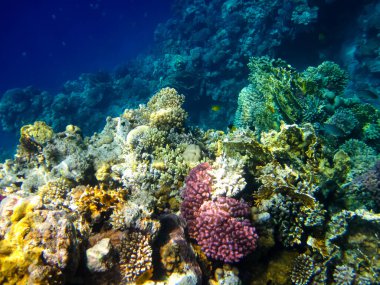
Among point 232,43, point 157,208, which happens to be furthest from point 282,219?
point 232,43

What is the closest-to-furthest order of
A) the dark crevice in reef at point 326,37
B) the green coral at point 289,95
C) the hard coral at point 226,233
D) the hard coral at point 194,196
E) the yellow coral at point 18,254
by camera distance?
the yellow coral at point 18,254, the hard coral at point 226,233, the hard coral at point 194,196, the green coral at point 289,95, the dark crevice in reef at point 326,37

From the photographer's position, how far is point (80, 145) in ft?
25.4

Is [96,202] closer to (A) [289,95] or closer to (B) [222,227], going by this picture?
(B) [222,227]

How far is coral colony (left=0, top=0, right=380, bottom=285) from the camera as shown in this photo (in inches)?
133

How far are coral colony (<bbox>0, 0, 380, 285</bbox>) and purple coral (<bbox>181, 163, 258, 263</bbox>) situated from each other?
0.02 m

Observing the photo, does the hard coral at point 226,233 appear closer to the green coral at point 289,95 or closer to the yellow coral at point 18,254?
the yellow coral at point 18,254

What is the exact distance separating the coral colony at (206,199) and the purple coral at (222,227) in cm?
2

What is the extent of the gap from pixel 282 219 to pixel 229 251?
1.14 m

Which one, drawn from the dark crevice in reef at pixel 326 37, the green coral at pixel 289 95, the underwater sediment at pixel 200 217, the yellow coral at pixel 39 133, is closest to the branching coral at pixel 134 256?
the underwater sediment at pixel 200 217

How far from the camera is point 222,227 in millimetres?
3713

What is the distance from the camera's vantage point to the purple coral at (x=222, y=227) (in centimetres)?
368

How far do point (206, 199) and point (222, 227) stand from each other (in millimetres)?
610

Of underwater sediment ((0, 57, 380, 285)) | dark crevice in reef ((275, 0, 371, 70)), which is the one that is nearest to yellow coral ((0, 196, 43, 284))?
underwater sediment ((0, 57, 380, 285))

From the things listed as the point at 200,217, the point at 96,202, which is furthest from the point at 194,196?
the point at 96,202
